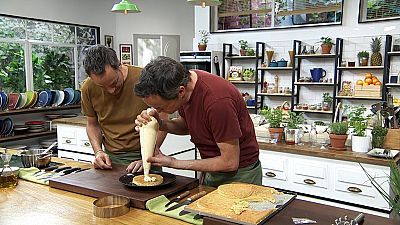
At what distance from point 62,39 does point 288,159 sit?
486 cm

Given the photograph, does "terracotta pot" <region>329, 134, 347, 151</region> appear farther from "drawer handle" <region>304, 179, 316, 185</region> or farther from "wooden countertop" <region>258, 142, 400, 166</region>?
"drawer handle" <region>304, 179, 316, 185</region>

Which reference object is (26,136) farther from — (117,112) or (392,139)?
(392,139)

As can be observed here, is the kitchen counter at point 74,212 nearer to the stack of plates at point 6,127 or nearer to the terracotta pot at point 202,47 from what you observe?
the stack of plates at point 6,127

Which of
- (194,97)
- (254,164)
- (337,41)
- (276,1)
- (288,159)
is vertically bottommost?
(288,159)

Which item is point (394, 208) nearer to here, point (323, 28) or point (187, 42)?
point (323, 28)

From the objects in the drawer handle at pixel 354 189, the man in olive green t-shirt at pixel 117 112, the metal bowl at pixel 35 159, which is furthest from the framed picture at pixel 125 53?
the drawer handle at pixel 354 189

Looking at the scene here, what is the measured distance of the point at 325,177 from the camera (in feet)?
9.32

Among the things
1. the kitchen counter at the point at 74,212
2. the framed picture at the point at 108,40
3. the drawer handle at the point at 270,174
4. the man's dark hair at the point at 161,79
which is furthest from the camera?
the framed picture at the point at 108,40

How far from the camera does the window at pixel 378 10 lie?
213 inches

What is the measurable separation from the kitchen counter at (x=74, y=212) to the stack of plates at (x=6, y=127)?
150 inches

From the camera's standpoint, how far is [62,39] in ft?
21.4

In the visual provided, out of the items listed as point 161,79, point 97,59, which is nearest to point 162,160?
point 161,79

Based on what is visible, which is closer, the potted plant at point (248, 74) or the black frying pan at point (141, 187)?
the black frying pan at point (141, 187)

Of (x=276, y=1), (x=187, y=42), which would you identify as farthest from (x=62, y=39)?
(x=276, y=1)
